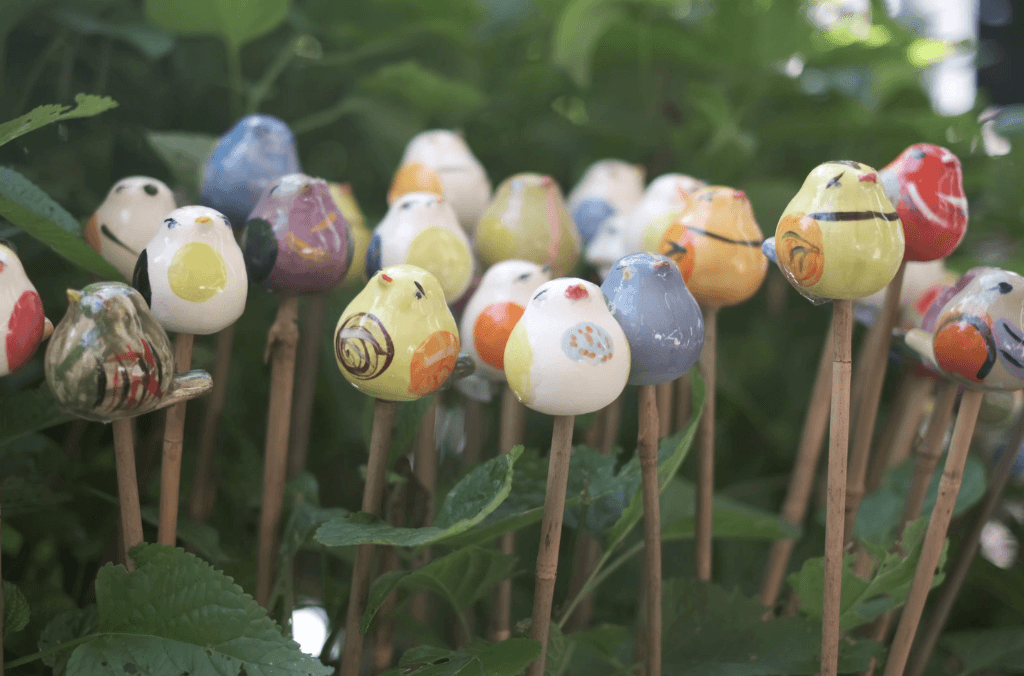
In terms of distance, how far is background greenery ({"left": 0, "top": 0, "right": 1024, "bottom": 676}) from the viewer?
432mm

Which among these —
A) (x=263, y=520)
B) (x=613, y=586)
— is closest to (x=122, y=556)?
(x=263, y=520)

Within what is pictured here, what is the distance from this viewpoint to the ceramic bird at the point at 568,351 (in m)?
0.33

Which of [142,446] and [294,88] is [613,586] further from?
[294,88]

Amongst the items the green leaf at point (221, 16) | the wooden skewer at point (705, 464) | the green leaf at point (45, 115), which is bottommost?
the wooden skewer at point (705, 464)

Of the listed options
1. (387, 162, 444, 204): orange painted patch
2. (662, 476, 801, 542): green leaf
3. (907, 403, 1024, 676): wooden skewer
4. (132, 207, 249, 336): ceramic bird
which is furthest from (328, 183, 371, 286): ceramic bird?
(907, 403, 1024, 676): wooden skewer

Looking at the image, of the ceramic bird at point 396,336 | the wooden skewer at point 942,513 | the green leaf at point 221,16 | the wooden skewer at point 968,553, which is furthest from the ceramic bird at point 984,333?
the green leaf at point 221,16

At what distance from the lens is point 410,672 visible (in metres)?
0.37

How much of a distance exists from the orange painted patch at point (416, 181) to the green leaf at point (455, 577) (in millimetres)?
232

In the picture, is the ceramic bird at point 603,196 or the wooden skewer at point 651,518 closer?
the wooden skewer at point 651,518

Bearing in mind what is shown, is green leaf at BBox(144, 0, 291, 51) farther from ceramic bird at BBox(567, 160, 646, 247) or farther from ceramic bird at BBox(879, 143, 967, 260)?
ceramic bird at BBox(879, 143, 967, 260)

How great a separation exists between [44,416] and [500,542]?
0.84 ft

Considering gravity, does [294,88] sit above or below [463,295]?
above

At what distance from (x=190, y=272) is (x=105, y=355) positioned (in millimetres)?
58

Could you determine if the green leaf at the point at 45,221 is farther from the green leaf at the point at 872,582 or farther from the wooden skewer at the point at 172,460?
the green leaf at the point at 872,582
